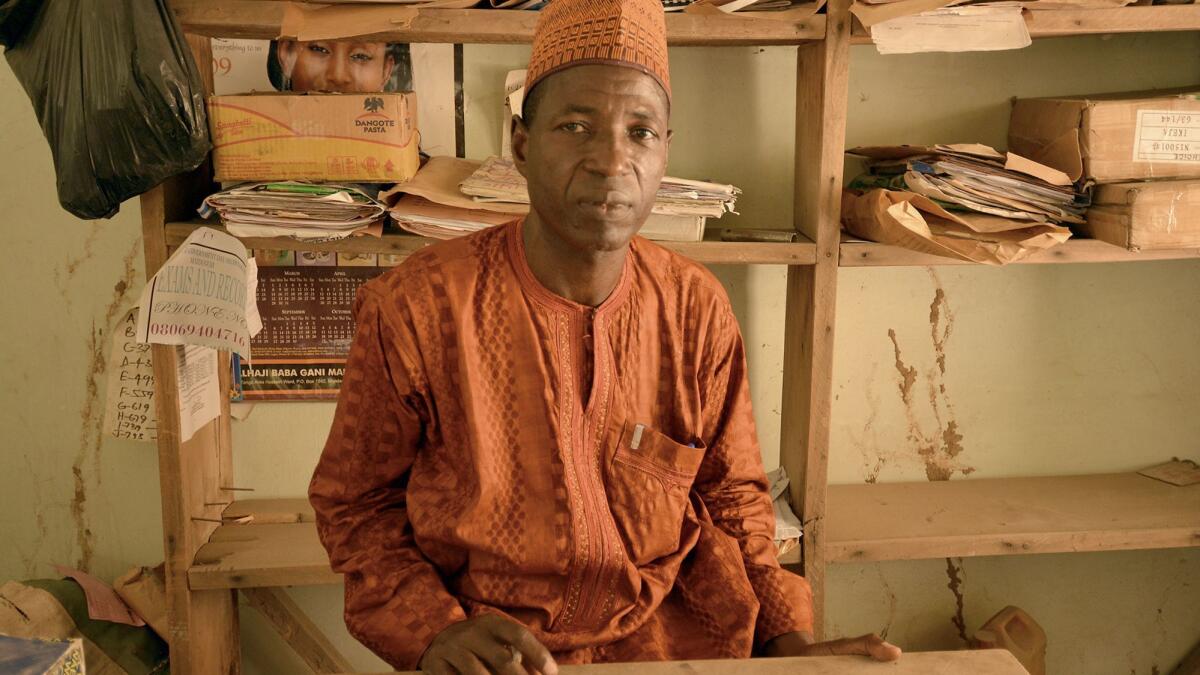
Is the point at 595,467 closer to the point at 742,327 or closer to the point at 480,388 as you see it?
the point at 480,388

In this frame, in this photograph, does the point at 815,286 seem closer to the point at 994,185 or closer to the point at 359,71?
the point at 994,185

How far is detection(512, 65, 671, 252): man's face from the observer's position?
129cm

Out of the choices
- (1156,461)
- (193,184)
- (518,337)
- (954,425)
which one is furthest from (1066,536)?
(193,184)

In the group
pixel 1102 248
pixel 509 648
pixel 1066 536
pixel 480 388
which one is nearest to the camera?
pixel 509 648

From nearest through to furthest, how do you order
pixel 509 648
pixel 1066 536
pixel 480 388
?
pixel 509 648 → pixel 480 388 → pixel 1066 536

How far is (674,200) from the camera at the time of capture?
182 cm

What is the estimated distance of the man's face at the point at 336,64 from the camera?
6.58 ft

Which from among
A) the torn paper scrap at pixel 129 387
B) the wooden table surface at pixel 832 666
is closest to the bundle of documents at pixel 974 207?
the wooden table surface at pixel 832 666

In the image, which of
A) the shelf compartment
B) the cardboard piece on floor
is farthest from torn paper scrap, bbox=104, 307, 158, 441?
the cardboard piece on floor

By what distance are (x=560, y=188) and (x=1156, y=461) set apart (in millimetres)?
1895

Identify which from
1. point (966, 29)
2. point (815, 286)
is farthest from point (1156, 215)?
point (815, 286)

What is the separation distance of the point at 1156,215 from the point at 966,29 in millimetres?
475

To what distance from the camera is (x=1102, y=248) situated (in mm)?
1838

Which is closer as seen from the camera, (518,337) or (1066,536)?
(518,337)
